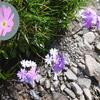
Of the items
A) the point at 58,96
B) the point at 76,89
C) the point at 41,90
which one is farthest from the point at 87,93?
the point at 41,90

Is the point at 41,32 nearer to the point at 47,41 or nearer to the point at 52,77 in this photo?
the point at 47,41

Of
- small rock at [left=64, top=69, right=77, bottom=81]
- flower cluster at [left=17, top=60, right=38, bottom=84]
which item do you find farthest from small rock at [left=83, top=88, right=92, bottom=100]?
flower cluster at [left=17, top=60, right=38, bottom=84]

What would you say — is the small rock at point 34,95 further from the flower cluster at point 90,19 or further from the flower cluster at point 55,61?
the flower cluster at point 90,19

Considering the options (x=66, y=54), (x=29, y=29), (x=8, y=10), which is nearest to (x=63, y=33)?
(x=66, y=54)

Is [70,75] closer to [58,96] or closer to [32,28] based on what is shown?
[58,96]

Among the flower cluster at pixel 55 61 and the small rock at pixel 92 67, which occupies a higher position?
the flower cluster at pixel 55 61

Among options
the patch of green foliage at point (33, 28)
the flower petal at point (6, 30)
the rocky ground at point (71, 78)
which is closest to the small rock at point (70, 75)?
the rocky ground at point (71, 78)
